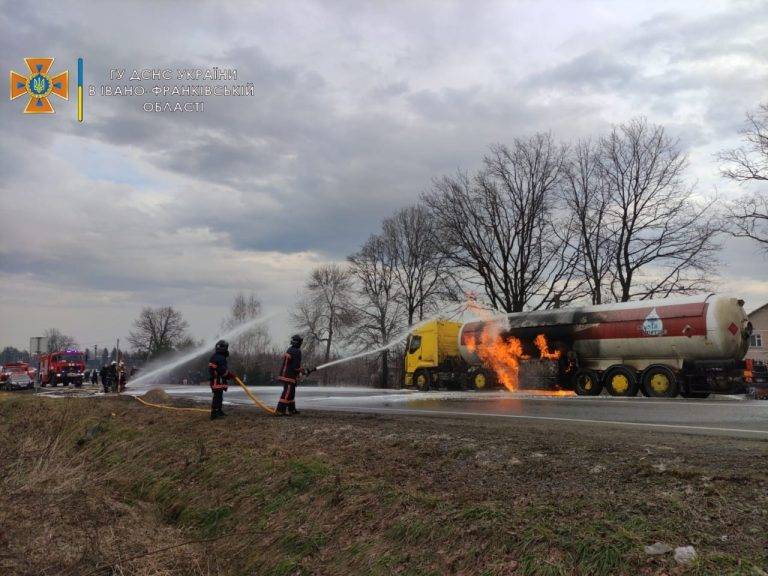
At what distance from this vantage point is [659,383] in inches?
737

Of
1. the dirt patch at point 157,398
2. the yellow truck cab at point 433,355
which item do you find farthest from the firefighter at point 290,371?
the yellow truck cab at point 433,355

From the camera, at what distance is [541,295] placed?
3616 centimetres

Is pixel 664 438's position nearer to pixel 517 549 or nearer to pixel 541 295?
pixel 517 549

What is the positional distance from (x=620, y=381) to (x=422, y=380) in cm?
1031

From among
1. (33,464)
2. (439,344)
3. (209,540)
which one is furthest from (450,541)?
(439,344)

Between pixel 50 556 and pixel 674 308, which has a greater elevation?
pixel 674 308

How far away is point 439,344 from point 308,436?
744 inches

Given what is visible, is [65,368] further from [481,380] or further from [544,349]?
[544,349]

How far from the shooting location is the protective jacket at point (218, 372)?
38.7ft

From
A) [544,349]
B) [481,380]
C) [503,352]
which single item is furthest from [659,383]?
[481,380]

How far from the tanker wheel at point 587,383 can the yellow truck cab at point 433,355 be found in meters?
6.89

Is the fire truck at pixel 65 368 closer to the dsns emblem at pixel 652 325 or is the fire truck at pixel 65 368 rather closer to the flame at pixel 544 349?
the flame at pixel 544 349

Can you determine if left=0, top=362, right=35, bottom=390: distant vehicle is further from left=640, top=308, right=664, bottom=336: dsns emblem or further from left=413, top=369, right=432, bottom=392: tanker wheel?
left=640, top=308, right=664, bottom=336: dsns emblem

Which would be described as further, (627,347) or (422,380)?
(422,380)
